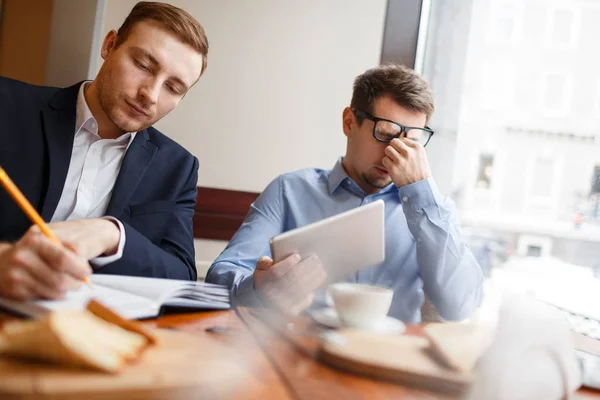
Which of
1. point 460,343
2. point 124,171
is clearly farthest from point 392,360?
point 124,171

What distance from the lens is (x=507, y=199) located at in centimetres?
73

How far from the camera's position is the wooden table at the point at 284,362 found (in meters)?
0.40

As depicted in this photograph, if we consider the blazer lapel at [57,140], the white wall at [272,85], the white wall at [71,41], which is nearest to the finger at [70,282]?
the blazer lapel at [57,140]

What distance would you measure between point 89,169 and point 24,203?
0.69 m

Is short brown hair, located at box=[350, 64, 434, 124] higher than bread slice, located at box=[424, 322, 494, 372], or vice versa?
short brown hair, located at box=[350, 64, 434, 124]

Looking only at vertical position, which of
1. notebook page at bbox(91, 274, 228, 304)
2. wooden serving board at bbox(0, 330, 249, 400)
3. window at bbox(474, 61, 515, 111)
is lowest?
notebook page at bbox(91, 274, 228, 304)

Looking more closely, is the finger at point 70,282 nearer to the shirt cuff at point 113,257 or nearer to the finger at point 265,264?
the shirt cuff at point 113,257

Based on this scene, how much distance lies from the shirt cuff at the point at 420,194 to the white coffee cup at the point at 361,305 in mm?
519

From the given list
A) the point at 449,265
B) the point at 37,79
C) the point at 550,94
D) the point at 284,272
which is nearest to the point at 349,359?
the point at 284,272

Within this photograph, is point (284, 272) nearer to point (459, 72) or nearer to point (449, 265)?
point (449, 265)

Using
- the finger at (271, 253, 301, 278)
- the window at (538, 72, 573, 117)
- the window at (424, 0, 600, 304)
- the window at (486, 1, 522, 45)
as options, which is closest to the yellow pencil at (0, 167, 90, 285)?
the finger at (271, 253, 301, 278)

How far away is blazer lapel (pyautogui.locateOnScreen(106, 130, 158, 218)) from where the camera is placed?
1.13 metres

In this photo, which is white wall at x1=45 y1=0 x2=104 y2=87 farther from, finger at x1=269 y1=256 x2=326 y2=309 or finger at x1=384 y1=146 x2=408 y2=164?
finger at x1=269 y1=256 x2=326 y2=309

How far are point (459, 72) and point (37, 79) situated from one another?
5.76 ft
